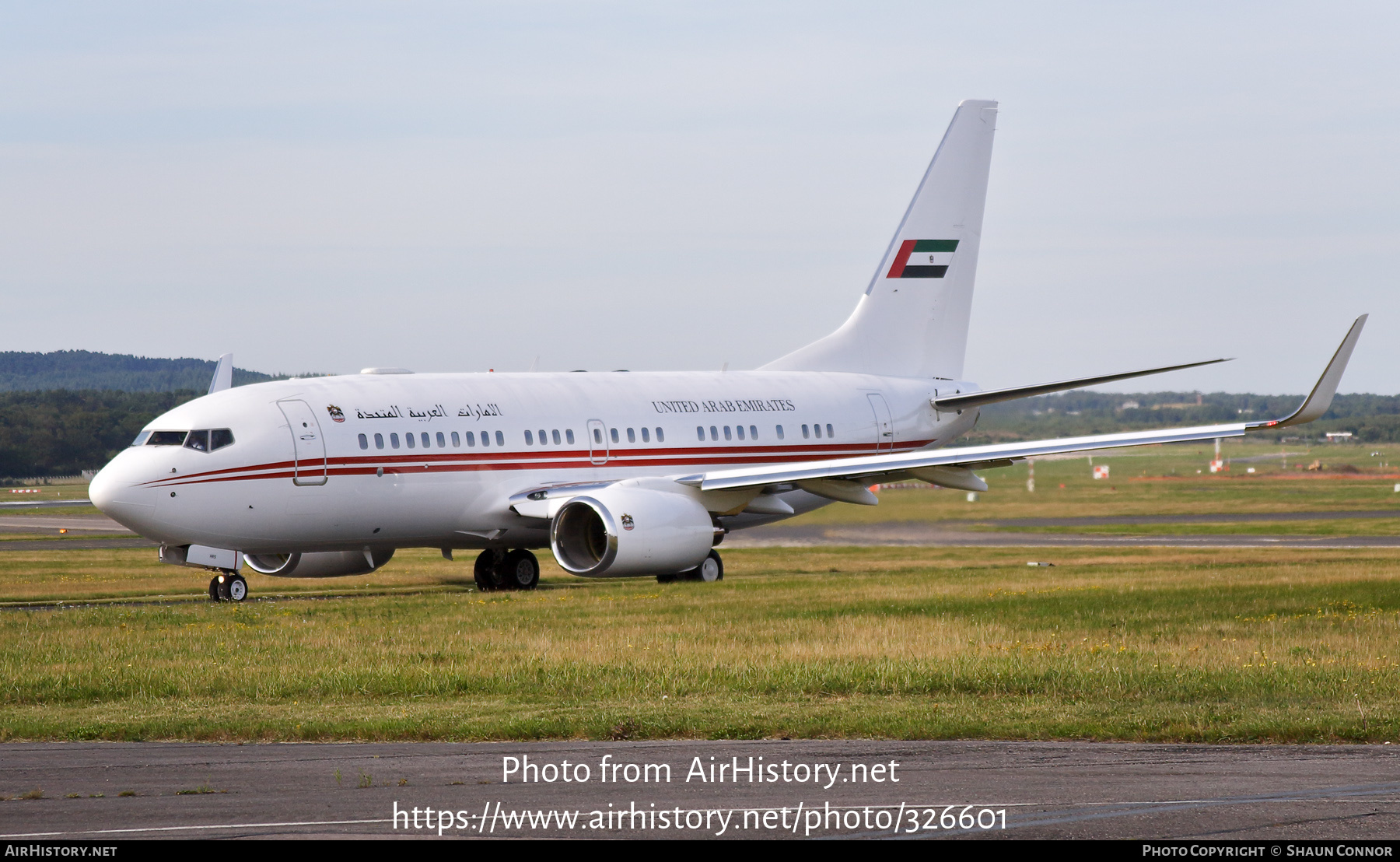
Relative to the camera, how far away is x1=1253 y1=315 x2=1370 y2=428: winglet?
26922mm

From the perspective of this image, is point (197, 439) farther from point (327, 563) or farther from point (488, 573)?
point (488, 573)

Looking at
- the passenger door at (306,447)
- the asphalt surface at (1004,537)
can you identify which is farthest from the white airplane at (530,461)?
the asphalt surface at (1004,537)

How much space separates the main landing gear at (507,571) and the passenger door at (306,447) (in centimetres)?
545

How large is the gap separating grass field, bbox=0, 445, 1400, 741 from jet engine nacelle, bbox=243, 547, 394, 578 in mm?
473

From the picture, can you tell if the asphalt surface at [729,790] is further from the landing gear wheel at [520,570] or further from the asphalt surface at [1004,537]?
the asphalt surface at [1004,537]

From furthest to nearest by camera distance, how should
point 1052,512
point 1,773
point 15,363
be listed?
point 15,363
point 1052,512
point 1,773

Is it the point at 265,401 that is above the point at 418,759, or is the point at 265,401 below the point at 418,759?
above

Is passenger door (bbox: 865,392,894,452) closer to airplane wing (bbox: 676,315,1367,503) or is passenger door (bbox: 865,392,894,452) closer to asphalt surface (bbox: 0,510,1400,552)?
asphalt surface (bbox: 0,510,1400,552)

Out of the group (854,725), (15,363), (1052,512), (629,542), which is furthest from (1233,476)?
(15,363)

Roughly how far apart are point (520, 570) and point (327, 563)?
389cm

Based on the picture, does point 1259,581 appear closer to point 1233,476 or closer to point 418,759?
point 418,759

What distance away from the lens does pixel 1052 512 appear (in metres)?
60.7

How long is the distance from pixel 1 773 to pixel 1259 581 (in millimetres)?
23123

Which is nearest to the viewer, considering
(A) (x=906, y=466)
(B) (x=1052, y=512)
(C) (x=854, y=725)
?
(C) (x=854, y=725)
